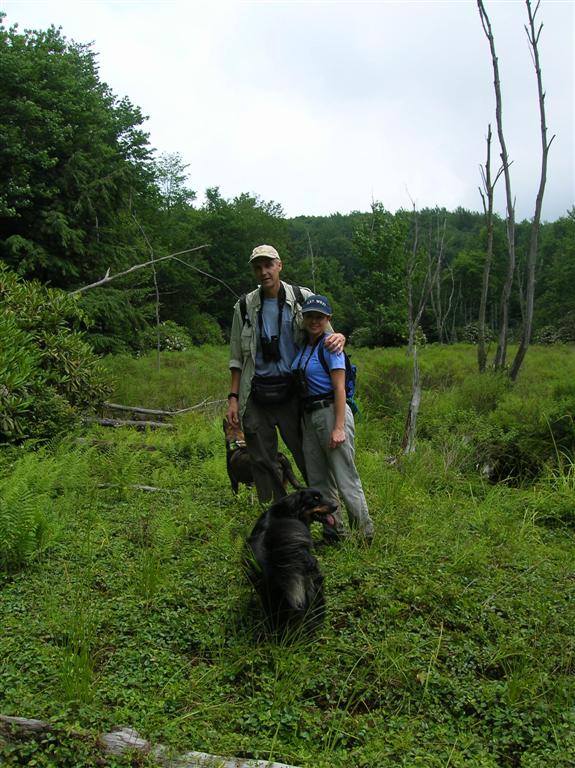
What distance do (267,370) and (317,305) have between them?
0.64 m

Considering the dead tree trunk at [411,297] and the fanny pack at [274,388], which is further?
the dead tree trunk at [411,297]

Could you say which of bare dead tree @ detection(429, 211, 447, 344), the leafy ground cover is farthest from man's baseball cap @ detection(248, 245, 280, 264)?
bare dead tree @ detection(429, 211, 447, 344)

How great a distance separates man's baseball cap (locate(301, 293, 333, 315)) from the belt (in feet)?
2.04

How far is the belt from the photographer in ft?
14.2

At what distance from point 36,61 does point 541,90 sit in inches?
519

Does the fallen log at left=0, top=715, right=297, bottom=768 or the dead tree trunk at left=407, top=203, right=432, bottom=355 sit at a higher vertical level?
the dead tree trunk at left=407, top=203, right=432, bottom=355

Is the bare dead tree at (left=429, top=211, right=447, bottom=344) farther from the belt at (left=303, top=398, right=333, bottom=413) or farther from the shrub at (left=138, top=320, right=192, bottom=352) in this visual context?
the belt at (left=303, top=398, right=333, bottom=413)

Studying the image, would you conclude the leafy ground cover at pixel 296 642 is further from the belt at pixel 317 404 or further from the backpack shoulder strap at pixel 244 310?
the backpack shoulder strap at pixel 244 310

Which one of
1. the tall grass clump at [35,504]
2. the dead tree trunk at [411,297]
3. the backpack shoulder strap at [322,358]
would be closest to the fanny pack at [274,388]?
the backpack shoulder strap at [322,358]

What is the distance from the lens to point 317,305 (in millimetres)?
4301

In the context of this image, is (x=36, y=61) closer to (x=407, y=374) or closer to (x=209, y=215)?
(x=407, y=374)

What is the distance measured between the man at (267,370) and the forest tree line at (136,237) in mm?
6247

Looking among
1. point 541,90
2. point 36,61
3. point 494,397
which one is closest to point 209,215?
point 36,61

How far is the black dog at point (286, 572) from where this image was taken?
328cm
